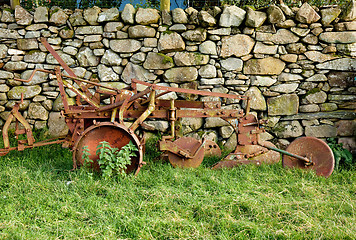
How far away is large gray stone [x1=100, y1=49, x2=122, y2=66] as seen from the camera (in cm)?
458

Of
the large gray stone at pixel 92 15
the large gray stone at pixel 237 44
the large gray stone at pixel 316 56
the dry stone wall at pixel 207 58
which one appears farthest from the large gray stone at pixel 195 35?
the large gray stone at pixel 316 56

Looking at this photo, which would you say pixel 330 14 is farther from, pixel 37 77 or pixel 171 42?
pixel 37 77

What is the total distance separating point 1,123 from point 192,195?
365cm

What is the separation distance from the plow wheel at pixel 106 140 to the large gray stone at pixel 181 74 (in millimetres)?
1634

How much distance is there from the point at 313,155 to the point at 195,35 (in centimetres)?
252

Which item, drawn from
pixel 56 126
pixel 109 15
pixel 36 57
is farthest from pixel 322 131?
pixel 36 57

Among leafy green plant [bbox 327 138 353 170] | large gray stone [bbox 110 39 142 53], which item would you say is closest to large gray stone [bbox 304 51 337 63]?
leafy green plant [bbox 327 138 353 170]

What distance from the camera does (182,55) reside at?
4547 millimetres

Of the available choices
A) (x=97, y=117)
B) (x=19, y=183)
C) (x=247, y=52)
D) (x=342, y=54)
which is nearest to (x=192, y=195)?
(x=97, y=117)

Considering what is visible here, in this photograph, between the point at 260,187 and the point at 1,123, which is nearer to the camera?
the point at 260,187

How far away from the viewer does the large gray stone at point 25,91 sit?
4.58 meters

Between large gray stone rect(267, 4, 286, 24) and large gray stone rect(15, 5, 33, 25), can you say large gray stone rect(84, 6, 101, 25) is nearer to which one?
large gray stone rect(15, 5, 33, 25)

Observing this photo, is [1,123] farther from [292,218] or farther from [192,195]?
[292,218]

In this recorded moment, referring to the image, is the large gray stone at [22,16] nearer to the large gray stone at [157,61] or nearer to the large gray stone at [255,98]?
the large gray stone at [157,61]
